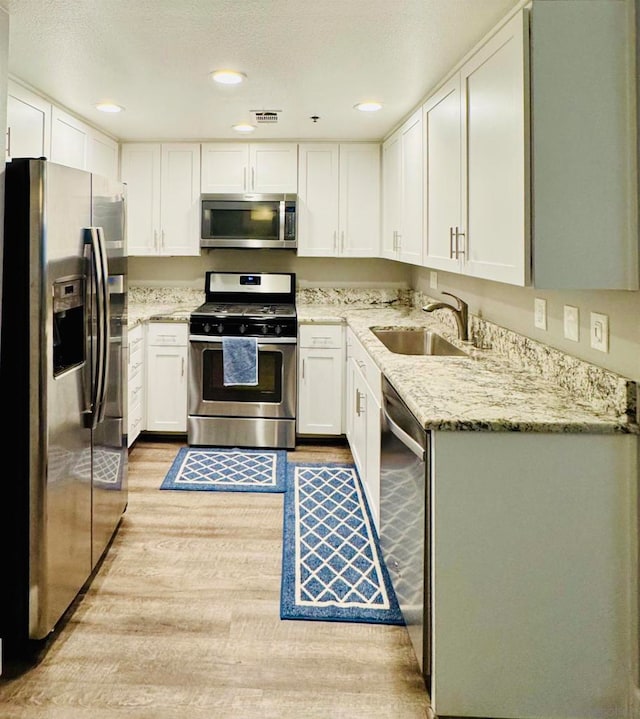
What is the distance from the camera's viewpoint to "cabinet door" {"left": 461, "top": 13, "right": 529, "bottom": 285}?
180 cm

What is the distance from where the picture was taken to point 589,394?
1.90 metres

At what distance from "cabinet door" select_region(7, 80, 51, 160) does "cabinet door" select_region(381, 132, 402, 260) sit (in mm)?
2088

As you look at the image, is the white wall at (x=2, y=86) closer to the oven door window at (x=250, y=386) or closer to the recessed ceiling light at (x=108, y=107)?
the recessed ceiling light at (x=108, y=107)

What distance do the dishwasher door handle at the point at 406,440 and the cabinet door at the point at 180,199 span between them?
2.70 meters

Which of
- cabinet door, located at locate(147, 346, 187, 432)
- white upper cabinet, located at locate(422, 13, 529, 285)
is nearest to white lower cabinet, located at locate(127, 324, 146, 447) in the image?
cabinet door, located at locate(147, 346, 187, 432)

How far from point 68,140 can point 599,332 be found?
10.5 ft

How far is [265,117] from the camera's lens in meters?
3.72

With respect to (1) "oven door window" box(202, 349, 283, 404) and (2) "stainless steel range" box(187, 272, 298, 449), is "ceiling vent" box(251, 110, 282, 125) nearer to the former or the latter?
(2) "stainless steel range" box(187, 272, 298, 449)

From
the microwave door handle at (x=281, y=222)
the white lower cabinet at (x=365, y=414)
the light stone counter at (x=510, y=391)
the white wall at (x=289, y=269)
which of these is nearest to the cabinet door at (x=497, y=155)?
the light stone counter at (x=510, y=391)

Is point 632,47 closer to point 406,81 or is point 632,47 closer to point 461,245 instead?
point 461,245

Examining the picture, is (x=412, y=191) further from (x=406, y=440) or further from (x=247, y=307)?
(x=406, y=440)

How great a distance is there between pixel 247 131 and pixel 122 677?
3.44 m

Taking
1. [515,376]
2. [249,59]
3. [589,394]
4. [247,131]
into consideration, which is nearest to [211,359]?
[247,131]

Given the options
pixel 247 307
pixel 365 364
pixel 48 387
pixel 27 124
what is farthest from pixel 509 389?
pixel 247 307
